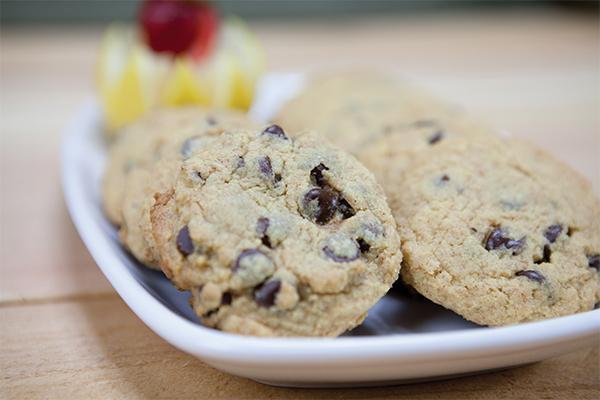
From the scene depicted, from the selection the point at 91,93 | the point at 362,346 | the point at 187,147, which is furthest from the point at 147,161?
the point at 91,93

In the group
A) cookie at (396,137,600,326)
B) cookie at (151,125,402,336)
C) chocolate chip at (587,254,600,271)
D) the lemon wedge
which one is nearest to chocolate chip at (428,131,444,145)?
cookie at (396,137,600,326)

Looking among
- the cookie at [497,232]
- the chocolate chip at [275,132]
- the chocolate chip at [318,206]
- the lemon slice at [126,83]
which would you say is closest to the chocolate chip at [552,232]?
the cookie at [497,232]

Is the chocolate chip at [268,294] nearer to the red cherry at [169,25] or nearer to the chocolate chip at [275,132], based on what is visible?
the chocolate chip at [275,132]

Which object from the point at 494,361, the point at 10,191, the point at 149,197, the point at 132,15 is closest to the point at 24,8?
the point at 132,15

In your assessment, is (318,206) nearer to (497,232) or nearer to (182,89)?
(497,232)

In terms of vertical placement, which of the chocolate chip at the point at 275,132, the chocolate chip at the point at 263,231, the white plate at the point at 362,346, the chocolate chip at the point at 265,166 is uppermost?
the chocolate chip at the point at 275,132
